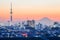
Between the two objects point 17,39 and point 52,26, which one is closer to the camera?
point 17,39

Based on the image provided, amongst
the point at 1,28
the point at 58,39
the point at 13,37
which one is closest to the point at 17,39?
the point at 13,37

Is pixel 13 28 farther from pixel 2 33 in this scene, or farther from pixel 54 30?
pixel 54 30

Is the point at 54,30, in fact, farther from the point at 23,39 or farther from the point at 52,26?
the point at 23,39

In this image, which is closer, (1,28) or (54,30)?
(1,28)

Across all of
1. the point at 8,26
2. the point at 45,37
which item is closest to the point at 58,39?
the point at 45,37

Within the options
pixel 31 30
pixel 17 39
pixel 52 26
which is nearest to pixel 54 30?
pixel 52 26

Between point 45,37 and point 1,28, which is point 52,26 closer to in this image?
point 45,37

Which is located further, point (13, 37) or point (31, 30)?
point (31, 30)
